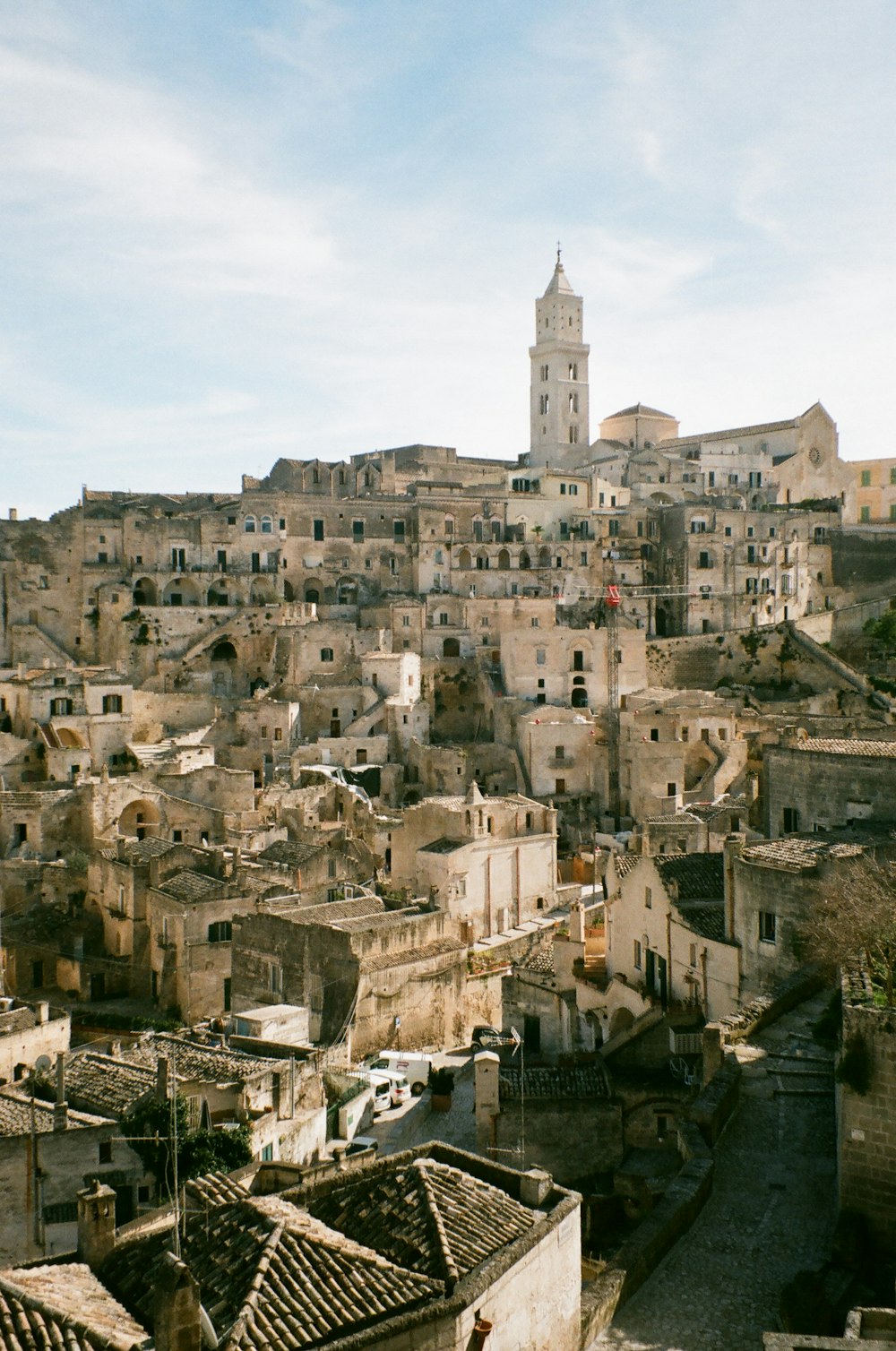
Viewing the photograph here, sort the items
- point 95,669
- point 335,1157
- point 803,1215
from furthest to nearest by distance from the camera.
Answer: point 95,669
point 335,1157
point 803,1215

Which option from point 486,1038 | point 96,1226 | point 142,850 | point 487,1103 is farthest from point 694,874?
point 142,850

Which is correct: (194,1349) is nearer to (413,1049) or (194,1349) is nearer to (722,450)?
(413,1049)

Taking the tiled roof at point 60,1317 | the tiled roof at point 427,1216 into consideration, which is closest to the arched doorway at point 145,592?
the tiled roof at point 427,1216

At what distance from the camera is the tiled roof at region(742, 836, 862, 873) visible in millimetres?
16469

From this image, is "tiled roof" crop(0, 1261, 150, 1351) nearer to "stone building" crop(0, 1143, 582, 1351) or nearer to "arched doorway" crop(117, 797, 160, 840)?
"stone building" crop(0, 1143, 582, 1351)

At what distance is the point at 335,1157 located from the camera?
18.3m

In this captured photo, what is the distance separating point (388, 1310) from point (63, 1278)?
115 inches

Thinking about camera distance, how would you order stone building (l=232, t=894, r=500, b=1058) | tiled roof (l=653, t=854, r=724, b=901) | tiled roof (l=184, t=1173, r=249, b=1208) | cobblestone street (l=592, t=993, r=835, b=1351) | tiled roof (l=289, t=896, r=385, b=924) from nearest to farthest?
cobblestone street (l=592, t=993, r=835, b=1351) → tiled roof (l=184, t=1173, r=249, b=1208) → tiled roof (l=653, t=854, r=724, b=901) → stone building (l=232, t=894, r=500, b=1058) → tiled roof (l=289, t=896, r=385, b=924)

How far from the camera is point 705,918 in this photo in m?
18.7

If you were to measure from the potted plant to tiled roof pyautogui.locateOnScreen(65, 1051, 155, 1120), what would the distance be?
18.0 feet

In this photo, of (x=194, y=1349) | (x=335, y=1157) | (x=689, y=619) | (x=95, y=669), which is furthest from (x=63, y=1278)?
(x=689, y=619)

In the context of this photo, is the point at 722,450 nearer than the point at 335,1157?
No

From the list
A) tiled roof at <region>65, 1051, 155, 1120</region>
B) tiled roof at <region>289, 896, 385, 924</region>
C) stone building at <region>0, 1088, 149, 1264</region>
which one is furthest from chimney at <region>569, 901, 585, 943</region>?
stone building at <region>0, 1088, 149, 1264</region>

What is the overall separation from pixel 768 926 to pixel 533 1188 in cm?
799
